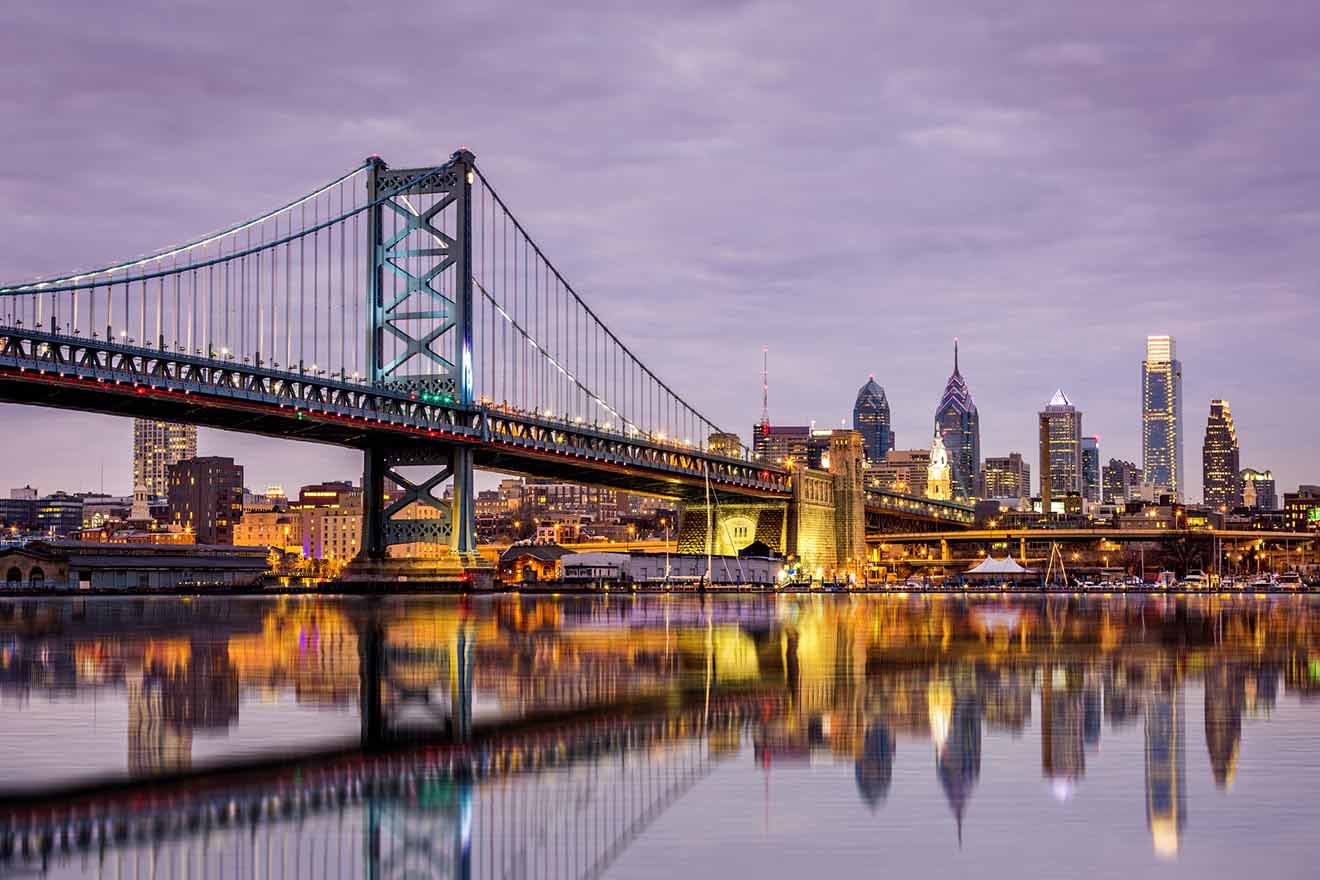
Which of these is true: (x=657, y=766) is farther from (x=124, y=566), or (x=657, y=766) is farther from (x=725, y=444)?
(x=725, y=444)

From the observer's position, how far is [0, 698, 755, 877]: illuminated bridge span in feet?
38.0

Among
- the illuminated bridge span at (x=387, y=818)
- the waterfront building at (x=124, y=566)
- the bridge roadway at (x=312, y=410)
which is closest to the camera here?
the illuminated bridge span at (x=387, y=818)

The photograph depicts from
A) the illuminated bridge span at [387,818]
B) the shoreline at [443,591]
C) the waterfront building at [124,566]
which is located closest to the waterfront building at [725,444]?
the shoreline at [443,591]

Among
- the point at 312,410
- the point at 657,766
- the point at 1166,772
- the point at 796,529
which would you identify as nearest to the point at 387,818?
the point at 657,766

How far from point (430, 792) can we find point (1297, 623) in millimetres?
48171

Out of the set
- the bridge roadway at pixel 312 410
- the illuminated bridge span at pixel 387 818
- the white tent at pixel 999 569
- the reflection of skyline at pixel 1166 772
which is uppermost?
the bridge roadway at pixel 312 410

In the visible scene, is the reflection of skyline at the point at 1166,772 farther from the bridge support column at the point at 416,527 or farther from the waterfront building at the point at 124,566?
the waterfront building at the point at 124,566

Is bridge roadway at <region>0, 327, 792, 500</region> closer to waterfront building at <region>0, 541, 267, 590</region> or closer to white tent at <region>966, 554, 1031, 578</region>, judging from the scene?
white tent at <region>966, 554, 1031, 578</region>

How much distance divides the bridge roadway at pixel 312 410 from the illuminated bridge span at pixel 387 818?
201ft

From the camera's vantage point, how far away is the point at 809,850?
1199 centimetres

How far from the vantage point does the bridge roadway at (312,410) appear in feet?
246

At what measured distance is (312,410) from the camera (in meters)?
87.7

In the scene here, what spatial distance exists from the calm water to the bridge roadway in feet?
149

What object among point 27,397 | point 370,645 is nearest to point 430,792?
point 370,645
